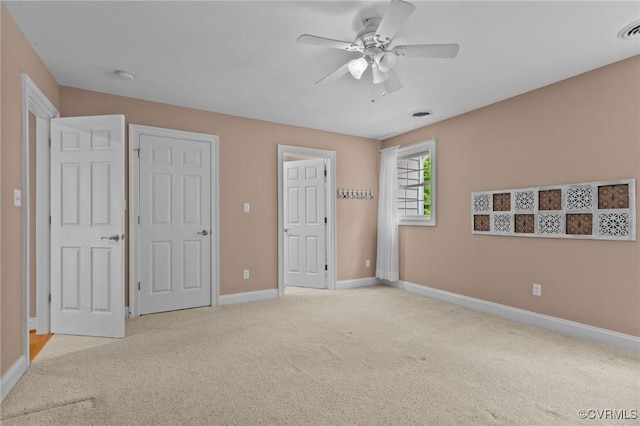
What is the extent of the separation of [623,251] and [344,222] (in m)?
3.41

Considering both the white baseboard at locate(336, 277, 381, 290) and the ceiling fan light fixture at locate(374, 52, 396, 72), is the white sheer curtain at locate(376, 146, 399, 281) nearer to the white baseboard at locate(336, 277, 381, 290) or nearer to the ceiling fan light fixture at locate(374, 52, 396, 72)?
the white baseboard at locate(336, 277, 381, 290)

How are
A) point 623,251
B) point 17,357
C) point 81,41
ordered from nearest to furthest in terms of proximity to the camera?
point 17,357
point 81,41
point 623,251

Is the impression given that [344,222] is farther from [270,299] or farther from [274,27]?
[274,27]

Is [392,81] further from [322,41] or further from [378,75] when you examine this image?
[322,41]

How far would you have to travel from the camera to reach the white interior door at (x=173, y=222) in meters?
4.05

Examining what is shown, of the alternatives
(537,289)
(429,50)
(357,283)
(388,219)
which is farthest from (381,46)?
(357,283)

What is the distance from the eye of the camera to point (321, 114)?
4.59 meters

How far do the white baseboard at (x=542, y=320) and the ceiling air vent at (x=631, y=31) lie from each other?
242 cm

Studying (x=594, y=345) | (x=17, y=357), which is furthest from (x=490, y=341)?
(x=17, y=357)

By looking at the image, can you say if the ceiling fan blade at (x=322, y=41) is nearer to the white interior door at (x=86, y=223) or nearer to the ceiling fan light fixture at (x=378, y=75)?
the ceiling fan light fixture at (x=378, y=75)

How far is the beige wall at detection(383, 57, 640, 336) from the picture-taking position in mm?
3014

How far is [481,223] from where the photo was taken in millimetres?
4266

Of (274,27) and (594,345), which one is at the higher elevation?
(274,27)

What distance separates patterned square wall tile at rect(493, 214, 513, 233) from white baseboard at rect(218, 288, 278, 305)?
9.75 ft
